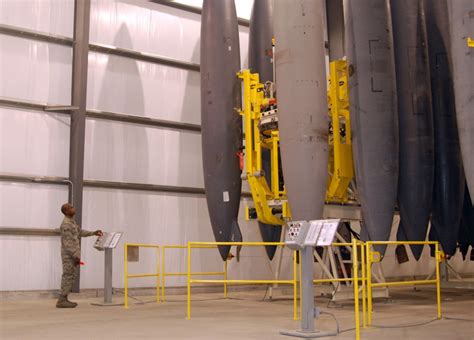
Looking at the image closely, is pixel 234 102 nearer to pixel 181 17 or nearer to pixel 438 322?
pixel 181 17

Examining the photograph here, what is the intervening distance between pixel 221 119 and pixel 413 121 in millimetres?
3297

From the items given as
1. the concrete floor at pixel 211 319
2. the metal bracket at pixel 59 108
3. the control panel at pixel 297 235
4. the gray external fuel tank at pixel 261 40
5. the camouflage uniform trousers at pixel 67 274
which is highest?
the gray external fuel tank at pixel 261 40

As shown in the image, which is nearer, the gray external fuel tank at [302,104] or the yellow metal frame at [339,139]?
the gray external fuel tank at [302,104]

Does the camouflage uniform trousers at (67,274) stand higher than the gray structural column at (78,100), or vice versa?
the gray structural column at (78,100)

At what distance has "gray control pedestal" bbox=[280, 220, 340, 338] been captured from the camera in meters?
6.17

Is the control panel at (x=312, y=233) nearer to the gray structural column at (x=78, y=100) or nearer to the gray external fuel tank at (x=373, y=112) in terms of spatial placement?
the gray external fuel tank at (x=373, y=112)

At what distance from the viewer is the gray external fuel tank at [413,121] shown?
9234 millimetres

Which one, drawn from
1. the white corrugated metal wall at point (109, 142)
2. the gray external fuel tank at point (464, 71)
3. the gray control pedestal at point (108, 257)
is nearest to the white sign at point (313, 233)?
the gray external fuel tank at point (464, 71)

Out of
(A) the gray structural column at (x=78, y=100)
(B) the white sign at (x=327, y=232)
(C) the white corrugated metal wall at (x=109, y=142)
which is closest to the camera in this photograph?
(B) the white sign at (x=327, y=232)

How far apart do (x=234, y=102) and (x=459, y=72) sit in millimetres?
4340

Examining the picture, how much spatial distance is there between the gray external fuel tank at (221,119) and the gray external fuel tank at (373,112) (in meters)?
2.42

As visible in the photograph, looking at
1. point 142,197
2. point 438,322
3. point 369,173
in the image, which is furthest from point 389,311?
point 142,197

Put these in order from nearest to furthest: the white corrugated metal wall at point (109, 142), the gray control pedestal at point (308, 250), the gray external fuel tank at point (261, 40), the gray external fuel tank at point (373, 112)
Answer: the gray control pedestal at point (308, 250) < the gray external fuel tank at point (373, 112) < the white corrugated metal wall at point (109, 142) < the gray external fuel tank at point (261, 40)

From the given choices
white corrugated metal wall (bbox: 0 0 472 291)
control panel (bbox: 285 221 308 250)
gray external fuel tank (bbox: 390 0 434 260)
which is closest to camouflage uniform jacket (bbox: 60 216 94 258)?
white corrugated metal wall (bbox: 0 0 472 291)
